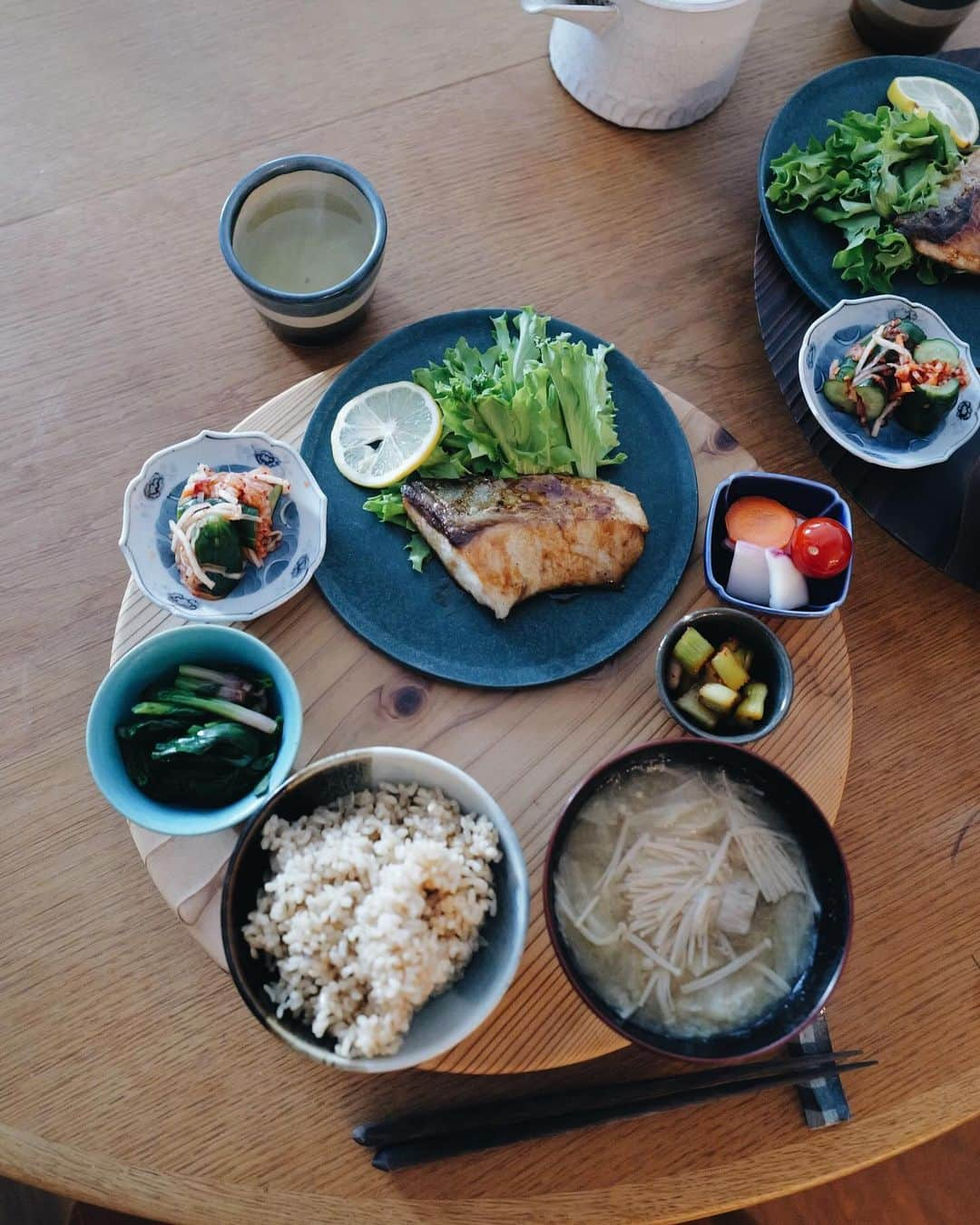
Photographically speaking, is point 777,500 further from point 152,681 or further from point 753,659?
point 152,681

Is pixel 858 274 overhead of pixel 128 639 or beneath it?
overhead

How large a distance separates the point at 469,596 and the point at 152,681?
22.9 inches

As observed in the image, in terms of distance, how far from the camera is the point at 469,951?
1.40 m

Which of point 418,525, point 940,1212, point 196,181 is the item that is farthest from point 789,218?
point 940,1212

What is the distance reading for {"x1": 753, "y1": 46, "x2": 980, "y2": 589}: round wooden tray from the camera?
1846 millimetres

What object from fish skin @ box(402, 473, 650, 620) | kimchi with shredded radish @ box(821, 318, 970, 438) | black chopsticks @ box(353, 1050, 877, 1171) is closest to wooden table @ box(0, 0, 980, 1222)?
black chopsticks @ box(353, 1050, 877, 1171)

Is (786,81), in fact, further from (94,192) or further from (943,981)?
(943,981)

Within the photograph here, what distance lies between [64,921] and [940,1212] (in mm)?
2157

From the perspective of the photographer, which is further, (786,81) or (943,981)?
(786,81)

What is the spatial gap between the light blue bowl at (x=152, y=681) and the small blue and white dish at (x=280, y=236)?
688 mm

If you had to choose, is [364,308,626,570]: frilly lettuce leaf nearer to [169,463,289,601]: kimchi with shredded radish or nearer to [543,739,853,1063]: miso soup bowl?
[169,463,289,601]: kimchi with shredded radish

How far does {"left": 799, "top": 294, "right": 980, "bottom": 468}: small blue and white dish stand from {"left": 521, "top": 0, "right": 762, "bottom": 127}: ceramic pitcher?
657 mm

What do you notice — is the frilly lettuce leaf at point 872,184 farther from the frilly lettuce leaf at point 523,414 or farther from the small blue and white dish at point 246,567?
the small blue and white dish at point 246,567

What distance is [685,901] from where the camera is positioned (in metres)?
1.46
